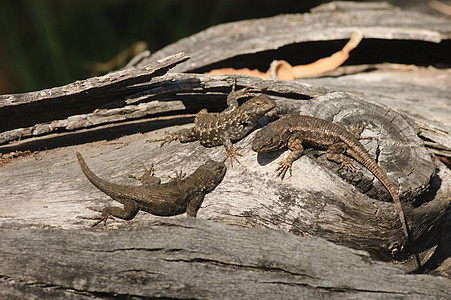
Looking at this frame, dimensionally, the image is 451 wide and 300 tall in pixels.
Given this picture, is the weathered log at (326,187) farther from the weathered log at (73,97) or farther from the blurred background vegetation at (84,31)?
the blurred background vegetation at (84,31)

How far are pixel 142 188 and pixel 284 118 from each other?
62.1 inches

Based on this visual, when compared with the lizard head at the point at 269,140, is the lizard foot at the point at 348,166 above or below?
above

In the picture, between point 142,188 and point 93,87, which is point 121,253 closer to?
point 142,188

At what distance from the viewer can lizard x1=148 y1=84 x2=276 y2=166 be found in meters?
4.24

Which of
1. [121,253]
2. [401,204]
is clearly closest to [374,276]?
[401,204]

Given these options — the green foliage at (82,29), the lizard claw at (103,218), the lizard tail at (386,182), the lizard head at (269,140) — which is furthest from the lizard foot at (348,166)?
the green foliage at (82,29)

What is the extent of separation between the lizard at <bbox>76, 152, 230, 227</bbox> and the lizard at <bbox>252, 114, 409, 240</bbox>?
19.6 inches

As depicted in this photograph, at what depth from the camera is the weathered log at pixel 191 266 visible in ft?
10.7

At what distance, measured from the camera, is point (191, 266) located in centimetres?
334

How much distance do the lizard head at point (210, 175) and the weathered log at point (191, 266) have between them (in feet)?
1.36

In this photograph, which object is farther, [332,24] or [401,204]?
[332,24]

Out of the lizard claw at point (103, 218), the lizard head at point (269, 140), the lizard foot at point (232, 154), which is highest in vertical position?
the lizard head at point (269, 140)

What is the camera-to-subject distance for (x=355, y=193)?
3.58 metres

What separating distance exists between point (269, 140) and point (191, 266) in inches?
52.9
